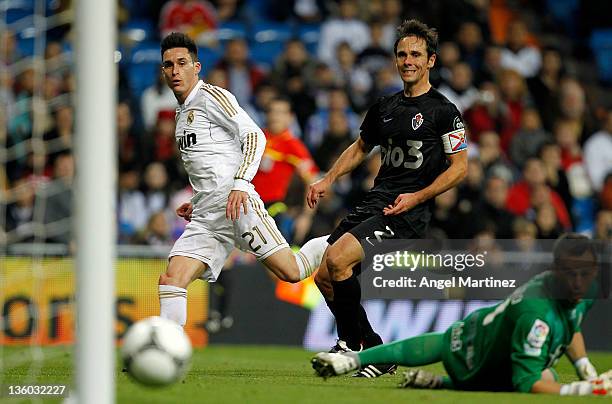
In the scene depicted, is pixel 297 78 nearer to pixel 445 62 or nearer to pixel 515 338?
pixel 445 62

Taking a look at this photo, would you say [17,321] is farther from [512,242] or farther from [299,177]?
[512,242]

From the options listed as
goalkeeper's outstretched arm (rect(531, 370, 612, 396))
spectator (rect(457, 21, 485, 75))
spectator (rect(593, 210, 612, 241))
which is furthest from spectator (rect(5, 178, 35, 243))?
goalkeeper's outstretched arm (rect(531, 370, 612, 396))

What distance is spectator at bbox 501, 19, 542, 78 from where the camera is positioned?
14.9m

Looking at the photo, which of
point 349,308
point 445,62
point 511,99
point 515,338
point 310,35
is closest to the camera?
point 515,338

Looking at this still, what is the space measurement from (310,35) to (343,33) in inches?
23.7

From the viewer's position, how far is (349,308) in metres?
7.62

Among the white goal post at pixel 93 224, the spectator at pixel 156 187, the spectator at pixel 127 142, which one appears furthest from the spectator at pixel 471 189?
the white goal post at pixel 93 224

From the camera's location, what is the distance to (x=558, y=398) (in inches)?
231

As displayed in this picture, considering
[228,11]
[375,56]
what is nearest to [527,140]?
[375,56]

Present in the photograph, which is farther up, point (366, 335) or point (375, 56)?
point (375, 56)

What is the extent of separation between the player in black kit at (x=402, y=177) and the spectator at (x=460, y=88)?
20.3 ft

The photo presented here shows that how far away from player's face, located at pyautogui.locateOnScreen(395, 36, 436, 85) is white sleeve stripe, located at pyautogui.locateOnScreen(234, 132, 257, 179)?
Result: 1.12m

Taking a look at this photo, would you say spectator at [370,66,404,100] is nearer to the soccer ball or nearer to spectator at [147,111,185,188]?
spectator at [147,111,185,188]

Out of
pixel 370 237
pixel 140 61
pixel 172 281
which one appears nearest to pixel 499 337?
pixel 370 237
